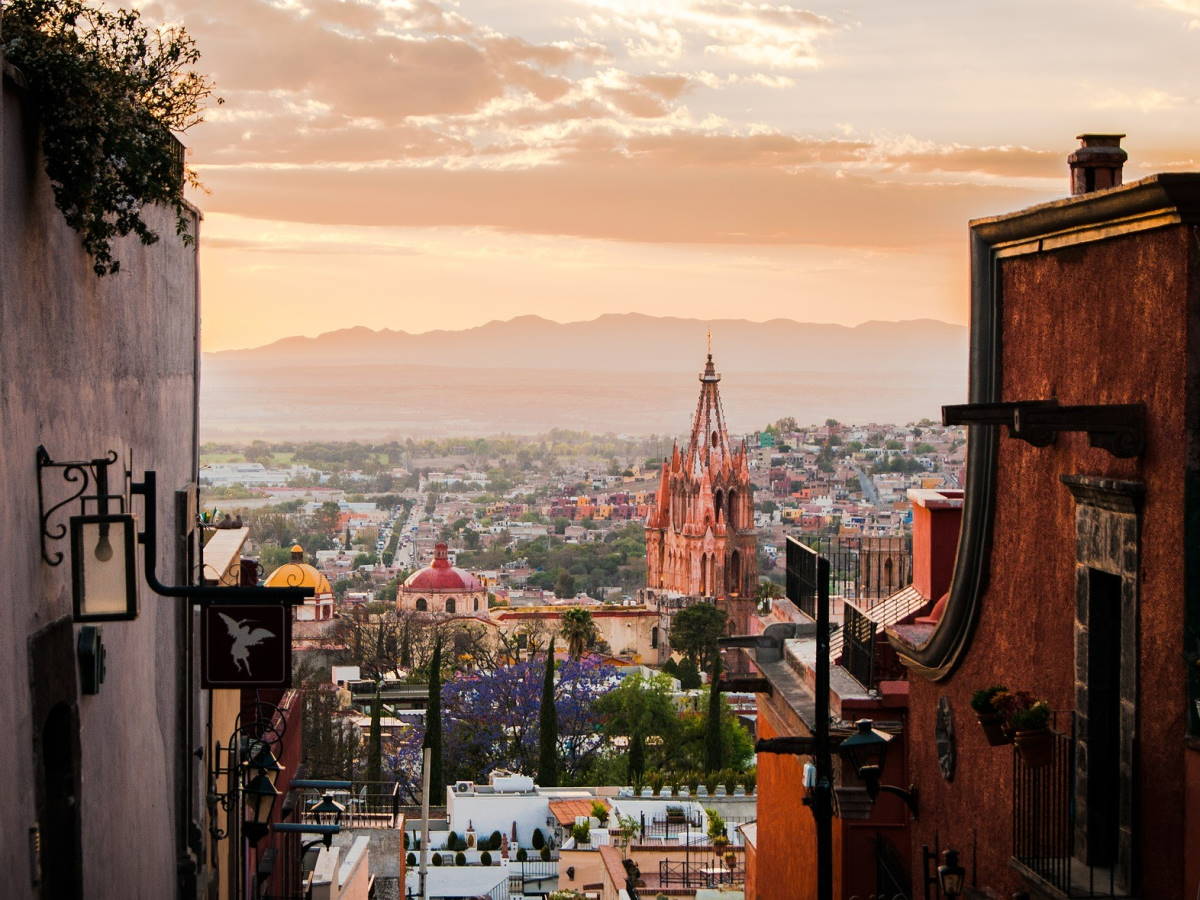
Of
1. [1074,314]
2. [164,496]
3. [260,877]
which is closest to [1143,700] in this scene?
[1074,314]

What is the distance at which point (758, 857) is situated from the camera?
45.0 feet

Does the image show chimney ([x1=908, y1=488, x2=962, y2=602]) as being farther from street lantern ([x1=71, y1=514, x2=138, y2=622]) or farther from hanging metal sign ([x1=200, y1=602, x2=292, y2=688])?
street lantern ([x1=71, y1=514, x2=138, y2=622])

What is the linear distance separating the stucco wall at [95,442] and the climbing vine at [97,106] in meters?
0.09

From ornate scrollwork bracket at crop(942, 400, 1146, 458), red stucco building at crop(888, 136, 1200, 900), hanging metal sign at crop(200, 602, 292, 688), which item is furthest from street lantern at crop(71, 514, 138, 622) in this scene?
red stucco building at crop(888, 136, 1200, 900)

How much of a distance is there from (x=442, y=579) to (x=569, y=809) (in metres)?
80.8

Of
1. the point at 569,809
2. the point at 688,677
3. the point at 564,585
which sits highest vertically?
the point at 569,809

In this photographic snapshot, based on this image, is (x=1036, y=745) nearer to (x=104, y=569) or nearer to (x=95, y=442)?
(x=104, y=569)

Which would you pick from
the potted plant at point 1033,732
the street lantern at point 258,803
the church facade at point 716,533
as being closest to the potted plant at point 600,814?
the street lantern at point 258,803

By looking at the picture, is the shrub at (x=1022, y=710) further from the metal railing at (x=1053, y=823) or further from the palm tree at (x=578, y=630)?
the palm tree at (x=578, y=630)

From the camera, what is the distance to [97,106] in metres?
Answer: 5.53

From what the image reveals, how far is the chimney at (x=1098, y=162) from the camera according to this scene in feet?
23.6

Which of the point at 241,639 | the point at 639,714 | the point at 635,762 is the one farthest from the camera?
the point at 639,714

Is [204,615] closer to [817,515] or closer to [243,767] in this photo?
[243,767]

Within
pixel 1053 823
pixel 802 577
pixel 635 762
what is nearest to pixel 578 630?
pixel 635 762
